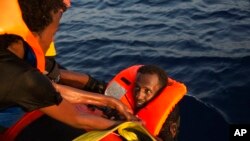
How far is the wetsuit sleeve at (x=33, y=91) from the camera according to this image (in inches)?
94.7

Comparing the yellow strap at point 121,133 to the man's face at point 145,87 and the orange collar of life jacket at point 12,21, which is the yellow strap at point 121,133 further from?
the man's face at point 145,87

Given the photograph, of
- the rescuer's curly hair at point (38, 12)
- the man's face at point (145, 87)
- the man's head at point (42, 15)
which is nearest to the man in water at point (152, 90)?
the man's face at point (145, 87)

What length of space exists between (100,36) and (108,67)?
6.73 ft

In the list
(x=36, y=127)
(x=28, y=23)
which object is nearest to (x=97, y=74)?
(x=36, y=127)

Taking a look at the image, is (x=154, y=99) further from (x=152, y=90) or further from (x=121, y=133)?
(x=121, y=133)

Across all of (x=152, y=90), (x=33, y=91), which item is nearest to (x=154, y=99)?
(x=152, y=90)

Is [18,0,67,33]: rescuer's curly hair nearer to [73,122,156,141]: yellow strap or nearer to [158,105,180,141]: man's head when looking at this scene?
[73,122,156,141]: yellow strap

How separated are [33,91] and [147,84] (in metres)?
2.07

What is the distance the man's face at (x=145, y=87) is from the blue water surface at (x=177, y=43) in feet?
5.64

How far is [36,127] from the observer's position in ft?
9.85

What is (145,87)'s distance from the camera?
4.35 m

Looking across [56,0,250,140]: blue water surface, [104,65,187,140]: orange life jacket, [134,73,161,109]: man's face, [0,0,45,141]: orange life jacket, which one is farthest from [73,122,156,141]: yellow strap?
[56,0,250,140]: blue water surface

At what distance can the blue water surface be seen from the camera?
646 centimetres

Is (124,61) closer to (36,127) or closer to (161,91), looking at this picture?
(161,91)
